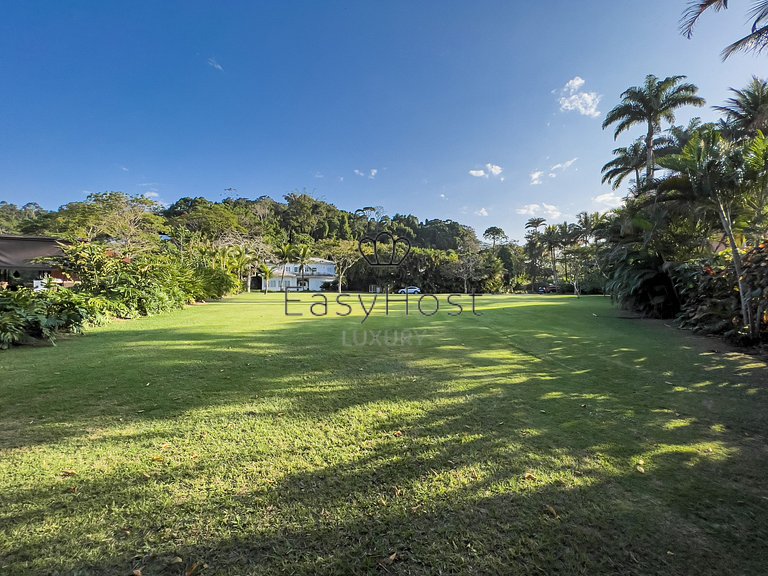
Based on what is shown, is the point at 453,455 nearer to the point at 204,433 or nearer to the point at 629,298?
the point at 204,433

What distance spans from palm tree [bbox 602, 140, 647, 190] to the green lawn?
90.8 ft

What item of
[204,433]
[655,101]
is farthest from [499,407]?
[655,101]

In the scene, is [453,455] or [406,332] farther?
[406,332]

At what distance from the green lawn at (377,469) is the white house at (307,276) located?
43.6 meters

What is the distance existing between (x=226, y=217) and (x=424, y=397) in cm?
4090

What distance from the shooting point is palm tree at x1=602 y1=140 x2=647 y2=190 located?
26.3m

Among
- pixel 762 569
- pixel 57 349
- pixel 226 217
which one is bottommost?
pixel 762 569

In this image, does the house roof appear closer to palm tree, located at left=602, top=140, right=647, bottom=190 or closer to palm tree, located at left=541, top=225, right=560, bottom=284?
palm tree, located at left=602, top=140, right=647, bottom=190

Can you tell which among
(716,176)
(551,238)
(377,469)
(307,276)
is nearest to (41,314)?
(377,469)

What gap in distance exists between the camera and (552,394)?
4012 millimetres

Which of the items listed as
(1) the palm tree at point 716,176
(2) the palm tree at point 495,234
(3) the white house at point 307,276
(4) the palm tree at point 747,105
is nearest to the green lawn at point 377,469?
(1) the palm tree at point 716,176

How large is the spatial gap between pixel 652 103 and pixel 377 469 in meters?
30.6

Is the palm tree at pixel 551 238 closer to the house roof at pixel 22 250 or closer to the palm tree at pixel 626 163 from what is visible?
the palm tree at pixel 626 163

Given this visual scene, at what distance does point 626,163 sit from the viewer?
27.0m
